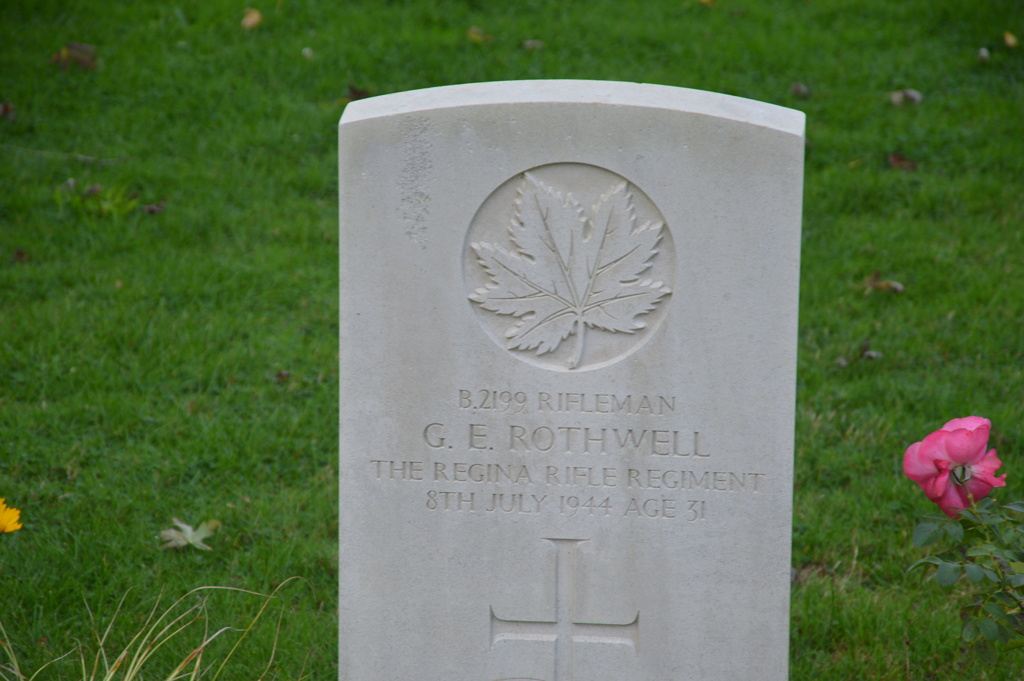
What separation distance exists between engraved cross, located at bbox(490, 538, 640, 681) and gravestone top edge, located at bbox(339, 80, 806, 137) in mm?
1075

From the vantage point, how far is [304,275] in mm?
5078

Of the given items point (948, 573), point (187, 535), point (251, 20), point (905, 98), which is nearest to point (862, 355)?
point (948, 573)

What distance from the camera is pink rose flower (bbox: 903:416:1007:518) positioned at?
7.82ft

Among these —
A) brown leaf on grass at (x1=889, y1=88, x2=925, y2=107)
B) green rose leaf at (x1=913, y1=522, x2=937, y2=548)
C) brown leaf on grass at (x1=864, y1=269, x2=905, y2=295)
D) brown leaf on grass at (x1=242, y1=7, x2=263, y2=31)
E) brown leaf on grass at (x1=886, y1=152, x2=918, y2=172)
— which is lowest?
green rose leaf at (x1=913, y1=522, x2=937, y2=548)

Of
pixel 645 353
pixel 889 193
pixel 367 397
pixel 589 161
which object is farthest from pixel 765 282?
pixel 889 193

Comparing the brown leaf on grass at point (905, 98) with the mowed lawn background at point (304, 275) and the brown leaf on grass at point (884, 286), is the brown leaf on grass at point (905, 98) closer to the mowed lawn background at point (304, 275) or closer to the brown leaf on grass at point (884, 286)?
the mowed lawn background at point (304, 275)

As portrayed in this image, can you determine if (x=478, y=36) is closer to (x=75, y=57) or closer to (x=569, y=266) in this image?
(x=75, y=57)

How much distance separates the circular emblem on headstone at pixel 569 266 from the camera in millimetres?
2414

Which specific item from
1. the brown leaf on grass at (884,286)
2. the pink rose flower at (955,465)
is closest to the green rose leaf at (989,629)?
the pink rose flower at (955,465)

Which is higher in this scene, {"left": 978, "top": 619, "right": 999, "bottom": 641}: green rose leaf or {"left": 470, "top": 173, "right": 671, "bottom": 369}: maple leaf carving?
{"left": 470, "top": 173, "right": 671, "bottom": 369}: maple leaf carving

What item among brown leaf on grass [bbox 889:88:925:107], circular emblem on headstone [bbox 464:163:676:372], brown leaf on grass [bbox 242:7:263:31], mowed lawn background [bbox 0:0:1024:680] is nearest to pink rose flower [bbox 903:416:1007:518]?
mowed lawn background [bbox 0:0:1024:680]

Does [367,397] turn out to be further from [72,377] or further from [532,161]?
[72,377]

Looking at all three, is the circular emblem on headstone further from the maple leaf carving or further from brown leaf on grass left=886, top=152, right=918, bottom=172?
brown leaf on grass left=886, top=152, right=918, bottom=172

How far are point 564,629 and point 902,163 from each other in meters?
4.05
